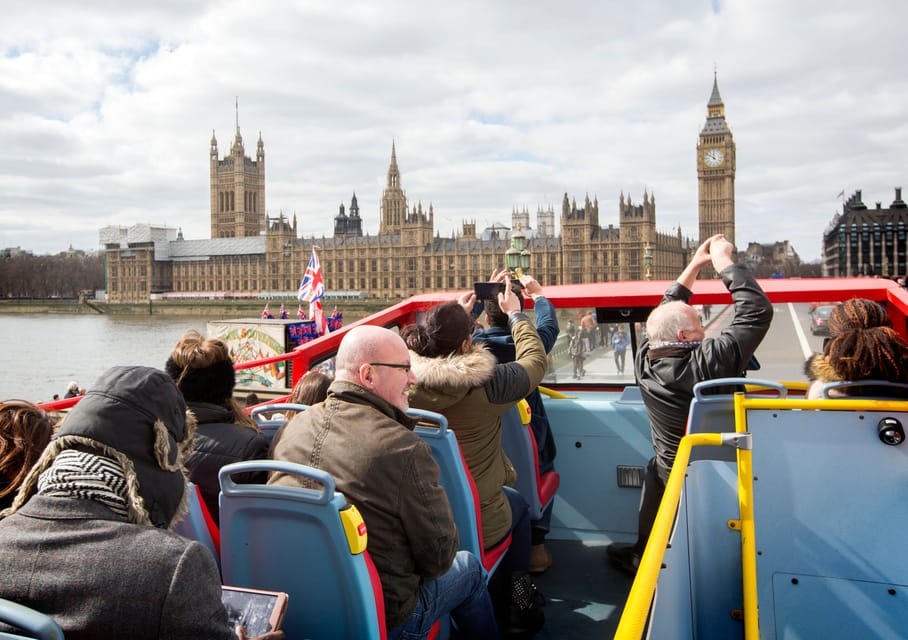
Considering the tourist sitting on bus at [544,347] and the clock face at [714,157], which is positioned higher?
the clock face at [714,157]

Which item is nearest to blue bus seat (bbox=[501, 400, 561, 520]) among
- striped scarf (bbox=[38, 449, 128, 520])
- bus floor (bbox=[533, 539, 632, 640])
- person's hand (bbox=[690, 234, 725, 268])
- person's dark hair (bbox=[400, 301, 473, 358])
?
bus floor (bbox=[533, 539, 632, 640])

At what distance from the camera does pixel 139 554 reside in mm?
1139

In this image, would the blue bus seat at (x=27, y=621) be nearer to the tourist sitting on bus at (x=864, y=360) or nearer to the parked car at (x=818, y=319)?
the tourist sitting on bus at (x=864, y=360)

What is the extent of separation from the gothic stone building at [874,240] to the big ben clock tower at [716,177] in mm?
10666

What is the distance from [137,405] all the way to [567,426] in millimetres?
2302

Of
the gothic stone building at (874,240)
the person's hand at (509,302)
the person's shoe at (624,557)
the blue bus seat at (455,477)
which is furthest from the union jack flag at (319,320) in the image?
the gothic stone building at (874,240)

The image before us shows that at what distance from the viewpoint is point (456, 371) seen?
219cm

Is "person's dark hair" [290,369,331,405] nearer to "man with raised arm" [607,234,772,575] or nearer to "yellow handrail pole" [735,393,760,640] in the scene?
"man with raised arm" [607,234,772,575]

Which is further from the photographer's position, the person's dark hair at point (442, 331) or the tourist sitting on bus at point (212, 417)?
the person's dark hair at point (442, 331)

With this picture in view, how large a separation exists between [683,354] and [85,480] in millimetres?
1815

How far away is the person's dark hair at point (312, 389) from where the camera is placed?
8.80ft

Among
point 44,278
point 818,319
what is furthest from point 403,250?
point 818,319

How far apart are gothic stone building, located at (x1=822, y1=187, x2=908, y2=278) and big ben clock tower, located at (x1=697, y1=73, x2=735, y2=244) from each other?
10666 mm

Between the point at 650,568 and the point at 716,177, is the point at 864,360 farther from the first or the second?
the point at 716,177
